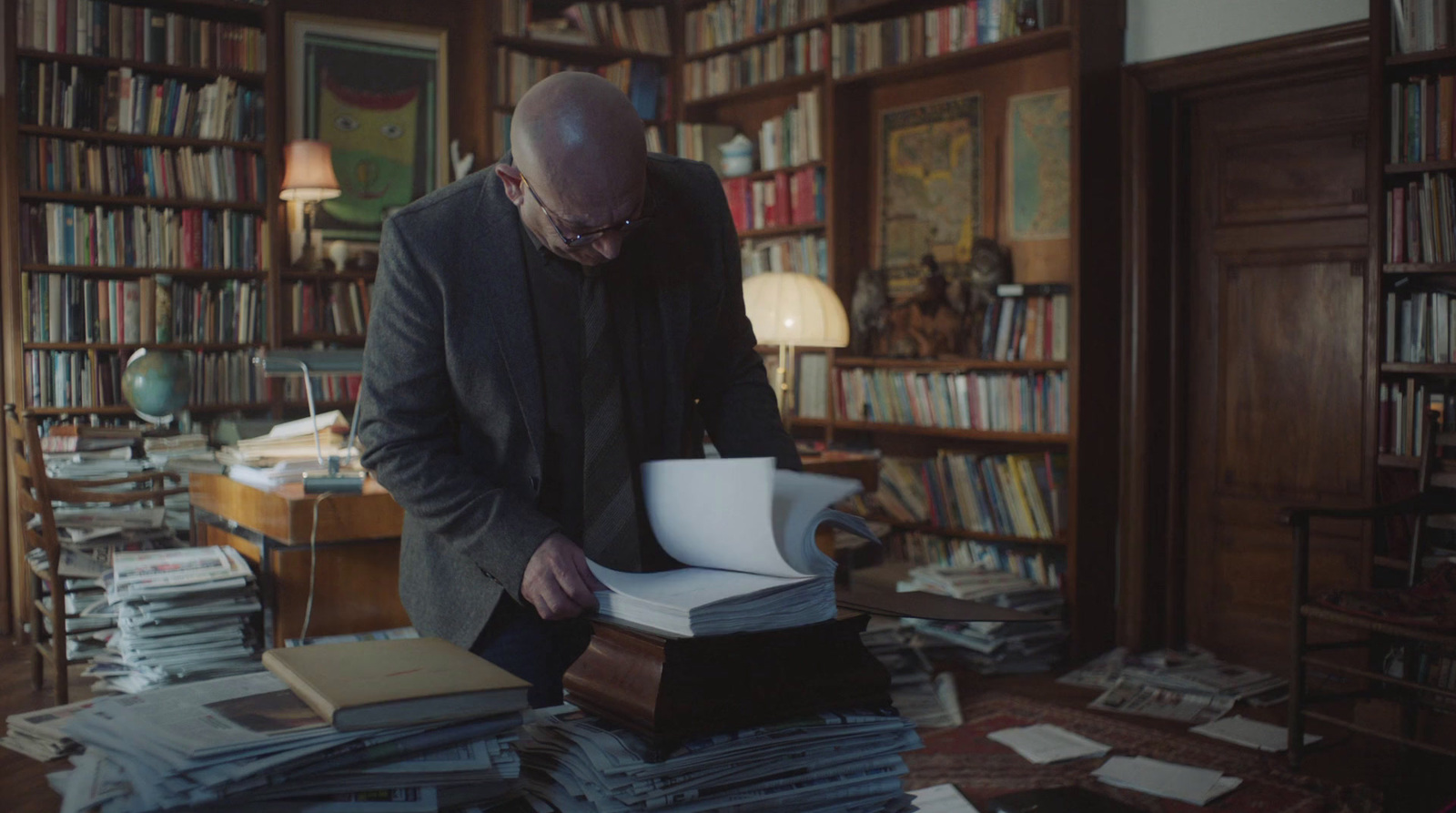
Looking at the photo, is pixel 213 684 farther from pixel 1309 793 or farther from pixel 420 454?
pixel 1309 793

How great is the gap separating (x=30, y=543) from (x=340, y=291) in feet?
5.75

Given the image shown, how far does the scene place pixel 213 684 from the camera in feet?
2.93

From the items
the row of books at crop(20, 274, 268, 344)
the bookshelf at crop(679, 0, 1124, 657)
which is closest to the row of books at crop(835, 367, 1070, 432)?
the bookshelf at crop(679, 0, 1124, 657)

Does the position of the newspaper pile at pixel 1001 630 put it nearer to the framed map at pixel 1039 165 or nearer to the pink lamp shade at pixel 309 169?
the framed map at pixel 1039 165

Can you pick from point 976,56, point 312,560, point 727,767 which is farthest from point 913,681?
point 727,767

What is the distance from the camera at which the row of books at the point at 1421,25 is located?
3.17 m

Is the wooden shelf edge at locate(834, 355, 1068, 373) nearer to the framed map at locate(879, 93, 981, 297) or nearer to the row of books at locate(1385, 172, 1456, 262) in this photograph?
the framed map at locate(879, 93, 981, 297)

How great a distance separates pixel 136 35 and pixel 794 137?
278 cm

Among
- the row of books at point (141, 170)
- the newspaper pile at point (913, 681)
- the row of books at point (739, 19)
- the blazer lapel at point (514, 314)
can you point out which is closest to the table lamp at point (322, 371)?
the blazer lapel at point (514, 314)

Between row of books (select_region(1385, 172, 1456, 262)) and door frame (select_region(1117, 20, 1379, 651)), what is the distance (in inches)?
35.1

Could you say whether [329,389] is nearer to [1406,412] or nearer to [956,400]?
[956,400]

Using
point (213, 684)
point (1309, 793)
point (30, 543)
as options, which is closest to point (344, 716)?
point (213, 684)

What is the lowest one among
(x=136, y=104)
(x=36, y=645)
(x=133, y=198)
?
(x=36, y=645)

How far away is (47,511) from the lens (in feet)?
11.5
